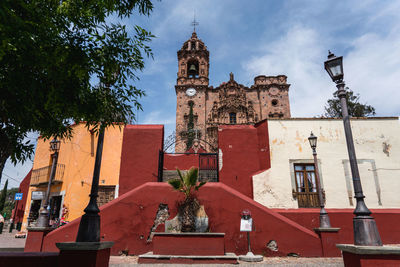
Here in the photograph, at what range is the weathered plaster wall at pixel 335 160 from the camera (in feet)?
33.4

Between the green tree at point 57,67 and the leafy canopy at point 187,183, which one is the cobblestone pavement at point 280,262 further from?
the green tree at point 57,67

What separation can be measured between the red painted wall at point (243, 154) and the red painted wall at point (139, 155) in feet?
9.39

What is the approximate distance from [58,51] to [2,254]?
338 cm

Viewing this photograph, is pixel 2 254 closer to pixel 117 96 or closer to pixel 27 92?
pixel 27 92

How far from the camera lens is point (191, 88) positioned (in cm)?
3059

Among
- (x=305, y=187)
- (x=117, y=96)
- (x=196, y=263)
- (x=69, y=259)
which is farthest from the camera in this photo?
(x=305, y=187)

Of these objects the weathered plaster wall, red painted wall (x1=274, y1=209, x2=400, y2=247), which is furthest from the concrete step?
→ the weathered plaster wall

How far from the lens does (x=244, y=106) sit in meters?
29.3

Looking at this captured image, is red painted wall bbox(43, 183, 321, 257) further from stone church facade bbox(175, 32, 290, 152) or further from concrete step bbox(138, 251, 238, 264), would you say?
stone church facade bbox(175, 32, 290, 152)

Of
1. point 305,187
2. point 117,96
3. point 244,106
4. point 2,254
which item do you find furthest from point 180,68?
point 2,254

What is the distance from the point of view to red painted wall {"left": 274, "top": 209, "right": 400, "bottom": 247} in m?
9.15

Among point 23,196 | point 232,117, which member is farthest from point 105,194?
point 232,117

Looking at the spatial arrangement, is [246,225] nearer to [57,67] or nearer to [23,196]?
[57,67]

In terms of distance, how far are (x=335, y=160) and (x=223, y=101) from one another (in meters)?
20.0
